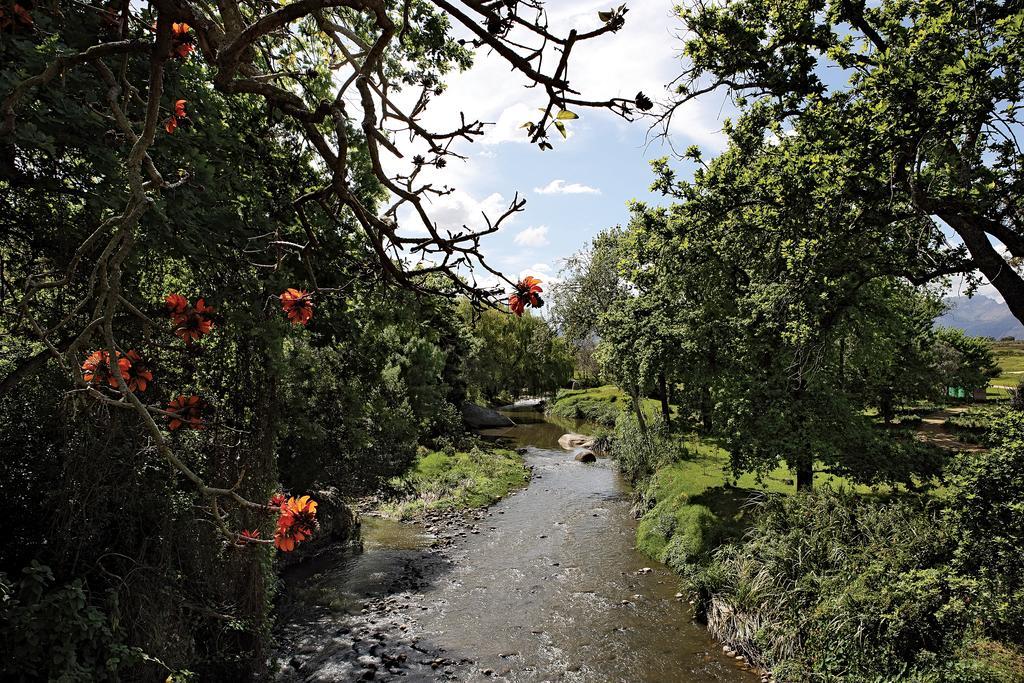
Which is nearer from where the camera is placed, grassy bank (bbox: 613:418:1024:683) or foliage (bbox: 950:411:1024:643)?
foliage (bbox: 950:411:1024:643)

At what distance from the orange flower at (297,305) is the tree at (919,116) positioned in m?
6.88

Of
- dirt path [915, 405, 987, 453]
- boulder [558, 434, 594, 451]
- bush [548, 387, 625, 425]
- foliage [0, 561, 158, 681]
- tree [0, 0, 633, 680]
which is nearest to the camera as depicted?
tree [0, 0, 633, 680]

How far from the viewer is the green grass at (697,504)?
11391mm

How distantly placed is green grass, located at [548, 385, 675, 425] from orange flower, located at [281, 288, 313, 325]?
91.9ft

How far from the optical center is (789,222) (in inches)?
327

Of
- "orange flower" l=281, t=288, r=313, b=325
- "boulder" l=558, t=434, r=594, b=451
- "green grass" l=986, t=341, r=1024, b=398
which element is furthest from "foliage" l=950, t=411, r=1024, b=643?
"green grass" l=986, t=341, r=1024, b=398

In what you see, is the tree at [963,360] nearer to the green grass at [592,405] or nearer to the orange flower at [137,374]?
the green grass at [592,405]

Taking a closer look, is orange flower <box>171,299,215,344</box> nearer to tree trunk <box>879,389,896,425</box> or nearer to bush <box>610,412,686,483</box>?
bush <box>610,412,686,483</box>

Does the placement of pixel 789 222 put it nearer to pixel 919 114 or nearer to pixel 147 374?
pixel 919 114

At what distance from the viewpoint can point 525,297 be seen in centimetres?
232

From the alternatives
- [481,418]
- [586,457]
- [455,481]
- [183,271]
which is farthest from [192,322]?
[481,418]

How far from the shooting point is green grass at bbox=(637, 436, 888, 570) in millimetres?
11391

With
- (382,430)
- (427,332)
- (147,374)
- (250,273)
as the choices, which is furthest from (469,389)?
(147,374)

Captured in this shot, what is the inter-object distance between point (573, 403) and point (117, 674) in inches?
1483
